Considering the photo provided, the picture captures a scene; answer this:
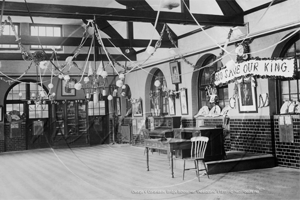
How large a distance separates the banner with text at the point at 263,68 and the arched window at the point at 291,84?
1.28 meters

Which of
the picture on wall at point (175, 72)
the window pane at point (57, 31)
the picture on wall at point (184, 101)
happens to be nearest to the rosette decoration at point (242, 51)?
the picture on wall at point (184, 101)

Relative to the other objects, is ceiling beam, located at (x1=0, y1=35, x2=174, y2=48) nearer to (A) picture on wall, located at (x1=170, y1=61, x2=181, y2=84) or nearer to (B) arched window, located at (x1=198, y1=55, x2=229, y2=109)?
(A) picture on wall, located at (x1=170, y1=61, x2=181, y2=84)

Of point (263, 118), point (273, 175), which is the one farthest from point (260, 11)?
point (273, 175)

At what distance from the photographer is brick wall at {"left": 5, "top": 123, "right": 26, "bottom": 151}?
13516 mm

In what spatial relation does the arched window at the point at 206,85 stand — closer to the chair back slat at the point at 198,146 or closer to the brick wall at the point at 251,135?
the brick wall at the point at 251,135

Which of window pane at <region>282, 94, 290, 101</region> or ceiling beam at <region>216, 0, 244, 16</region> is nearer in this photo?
window pane at <region>282, 94, 290, 101</region>

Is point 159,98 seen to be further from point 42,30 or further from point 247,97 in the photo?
point 42,30

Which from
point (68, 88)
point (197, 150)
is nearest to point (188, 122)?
point (197, 150)

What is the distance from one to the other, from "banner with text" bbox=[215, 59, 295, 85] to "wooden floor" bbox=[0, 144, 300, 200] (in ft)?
6.10

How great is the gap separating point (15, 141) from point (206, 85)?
25.3ft

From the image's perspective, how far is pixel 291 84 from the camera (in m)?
7.63

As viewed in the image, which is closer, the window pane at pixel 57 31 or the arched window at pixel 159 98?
the arched window at pixel 159 98

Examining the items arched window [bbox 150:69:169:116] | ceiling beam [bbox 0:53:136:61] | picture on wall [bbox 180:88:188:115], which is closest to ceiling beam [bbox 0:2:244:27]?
picture on wall [bbox 180:88:188:115]

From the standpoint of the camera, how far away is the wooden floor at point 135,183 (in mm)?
5582
